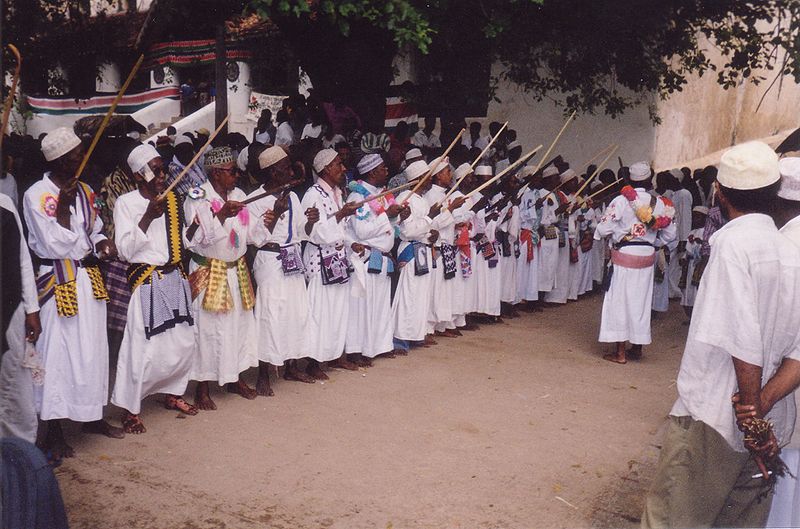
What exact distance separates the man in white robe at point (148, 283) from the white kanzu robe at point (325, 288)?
1388mm

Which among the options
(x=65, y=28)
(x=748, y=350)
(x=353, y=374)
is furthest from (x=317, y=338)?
(x=65, y=28)

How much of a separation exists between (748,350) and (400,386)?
4.03 meters

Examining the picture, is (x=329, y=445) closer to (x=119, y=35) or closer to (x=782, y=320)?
(x=782, y=320)

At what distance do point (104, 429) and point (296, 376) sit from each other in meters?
1.83

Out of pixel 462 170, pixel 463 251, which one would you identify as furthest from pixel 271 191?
pixel 462 170

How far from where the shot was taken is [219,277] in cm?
567

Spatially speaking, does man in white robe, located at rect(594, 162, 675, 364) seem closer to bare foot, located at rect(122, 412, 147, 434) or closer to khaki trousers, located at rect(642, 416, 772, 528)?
bare foot, located at rect(122, 412, 147, 434)

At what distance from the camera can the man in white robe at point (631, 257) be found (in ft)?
24.7

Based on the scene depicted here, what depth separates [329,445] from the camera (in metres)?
5.13

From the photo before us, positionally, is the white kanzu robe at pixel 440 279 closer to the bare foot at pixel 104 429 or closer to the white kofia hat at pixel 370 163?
the white kofia hat at pixel 370 163

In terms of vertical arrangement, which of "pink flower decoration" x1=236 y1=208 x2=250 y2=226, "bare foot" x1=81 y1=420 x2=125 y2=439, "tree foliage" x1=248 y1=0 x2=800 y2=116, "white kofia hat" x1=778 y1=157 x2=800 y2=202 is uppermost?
"tree foliage" x1=248 y1=0 x2=800 y2=116

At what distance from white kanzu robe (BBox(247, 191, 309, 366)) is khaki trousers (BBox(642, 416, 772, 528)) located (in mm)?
3782

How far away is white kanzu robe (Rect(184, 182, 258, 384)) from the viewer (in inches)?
220

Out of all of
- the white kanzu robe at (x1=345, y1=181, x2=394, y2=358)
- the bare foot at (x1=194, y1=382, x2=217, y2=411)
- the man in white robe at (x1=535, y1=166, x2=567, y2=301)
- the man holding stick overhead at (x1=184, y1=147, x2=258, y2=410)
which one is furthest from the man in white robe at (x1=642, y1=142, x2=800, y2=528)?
the man in white robe at (x1=535, y1=166, x2=567, y2=301)
